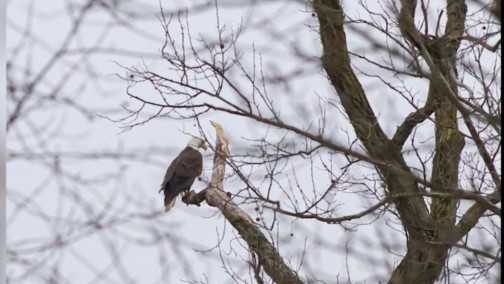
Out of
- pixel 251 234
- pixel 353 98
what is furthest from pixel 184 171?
pixel 353 98

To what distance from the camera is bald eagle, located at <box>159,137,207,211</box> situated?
8.72 metres

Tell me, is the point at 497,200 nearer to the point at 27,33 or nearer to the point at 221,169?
the point at 221,169

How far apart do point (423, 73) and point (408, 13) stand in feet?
0.90

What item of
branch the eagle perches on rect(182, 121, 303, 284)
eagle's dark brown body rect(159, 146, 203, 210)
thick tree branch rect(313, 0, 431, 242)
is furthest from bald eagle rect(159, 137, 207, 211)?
thick tree branch rect(313, 0, 431, 242)

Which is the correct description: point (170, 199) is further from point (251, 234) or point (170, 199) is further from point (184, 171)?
point (251, 234)

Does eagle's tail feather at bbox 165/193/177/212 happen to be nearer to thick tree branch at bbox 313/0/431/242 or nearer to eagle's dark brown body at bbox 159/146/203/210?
eagle's dark brown body at bbox 159/146/203/210

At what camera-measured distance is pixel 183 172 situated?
892 centimetres

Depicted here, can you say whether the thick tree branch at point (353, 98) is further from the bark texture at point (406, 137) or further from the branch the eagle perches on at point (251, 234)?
the branch the eagle perches on at point (251, 234)

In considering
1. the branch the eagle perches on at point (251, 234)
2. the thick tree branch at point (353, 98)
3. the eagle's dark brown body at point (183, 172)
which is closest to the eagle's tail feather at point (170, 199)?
the eagle's dark brown body at point (183, 172)

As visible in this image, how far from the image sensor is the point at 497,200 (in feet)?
17.9

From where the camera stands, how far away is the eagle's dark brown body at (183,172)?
8703 millimetres

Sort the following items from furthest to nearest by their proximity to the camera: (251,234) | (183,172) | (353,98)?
(183,172)
(251,234)
(353,98)

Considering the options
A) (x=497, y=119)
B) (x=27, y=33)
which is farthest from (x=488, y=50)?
(x=27, y=33)

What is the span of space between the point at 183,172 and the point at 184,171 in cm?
1
